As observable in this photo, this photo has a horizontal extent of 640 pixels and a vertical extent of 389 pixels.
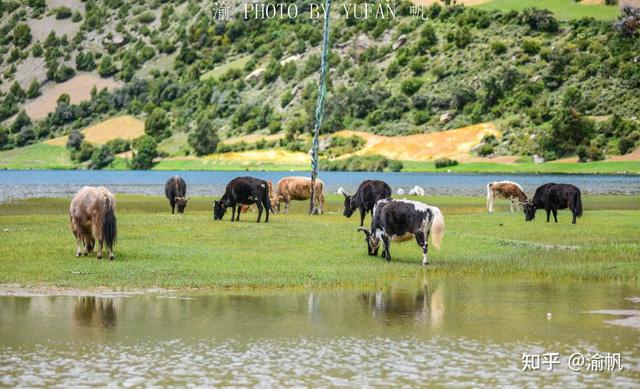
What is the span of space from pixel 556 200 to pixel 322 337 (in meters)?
27.4

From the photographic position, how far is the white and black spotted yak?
26984mm

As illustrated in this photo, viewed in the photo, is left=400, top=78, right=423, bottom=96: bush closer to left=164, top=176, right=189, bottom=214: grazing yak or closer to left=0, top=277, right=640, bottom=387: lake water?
left=164, top=176, right=189, bottom=214: grazing yak

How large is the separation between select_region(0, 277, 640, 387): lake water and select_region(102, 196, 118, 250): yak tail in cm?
491

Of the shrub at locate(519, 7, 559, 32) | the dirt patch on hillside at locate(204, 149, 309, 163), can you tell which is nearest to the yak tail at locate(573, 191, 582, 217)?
the dirt patch on hillside at locate(204, 149, 309, 163)

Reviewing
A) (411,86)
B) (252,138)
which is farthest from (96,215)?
(252,138)

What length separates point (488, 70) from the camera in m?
179

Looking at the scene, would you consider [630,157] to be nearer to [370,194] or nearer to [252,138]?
[252,138]

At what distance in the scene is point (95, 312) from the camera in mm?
20250

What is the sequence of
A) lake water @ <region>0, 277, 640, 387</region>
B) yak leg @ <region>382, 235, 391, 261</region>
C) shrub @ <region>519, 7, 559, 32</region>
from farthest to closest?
shrub @ <region>519, 7, 559, 32</region> < yak leg @ <region>382, 235, 391, 261</region> < lake water @ <region>0, 277, 640, 387</region>

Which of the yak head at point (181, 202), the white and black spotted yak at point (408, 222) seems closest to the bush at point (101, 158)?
the yak head at point (181, 202)

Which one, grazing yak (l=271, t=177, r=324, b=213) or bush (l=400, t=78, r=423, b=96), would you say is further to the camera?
bush (l=400, t=78, r=423, b=96)

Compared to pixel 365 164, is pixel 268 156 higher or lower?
higher

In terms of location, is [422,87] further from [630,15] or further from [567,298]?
[567,298]

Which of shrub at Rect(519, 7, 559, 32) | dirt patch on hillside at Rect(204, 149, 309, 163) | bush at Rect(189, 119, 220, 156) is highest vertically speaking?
shrub at Rect(519, 7, 559, 32)
